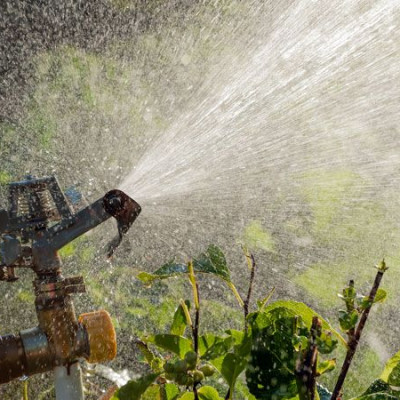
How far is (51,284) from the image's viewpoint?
0.91 metres

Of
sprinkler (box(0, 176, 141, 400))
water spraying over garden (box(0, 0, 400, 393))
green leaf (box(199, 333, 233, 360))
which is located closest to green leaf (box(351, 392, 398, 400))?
green leaf (box(199, 333, 233, 360))

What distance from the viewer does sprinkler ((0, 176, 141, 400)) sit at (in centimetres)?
86

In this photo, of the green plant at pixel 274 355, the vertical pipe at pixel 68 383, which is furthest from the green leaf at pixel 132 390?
the vertical pipe at pixel 68 383

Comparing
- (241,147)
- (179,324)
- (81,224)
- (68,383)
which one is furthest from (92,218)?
(241,147)

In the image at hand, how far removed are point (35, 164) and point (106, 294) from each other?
2.63ft

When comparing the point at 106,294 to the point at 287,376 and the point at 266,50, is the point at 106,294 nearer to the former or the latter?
the point at 287,376

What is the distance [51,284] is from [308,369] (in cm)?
63

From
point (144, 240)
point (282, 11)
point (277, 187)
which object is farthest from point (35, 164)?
point (282, 11)

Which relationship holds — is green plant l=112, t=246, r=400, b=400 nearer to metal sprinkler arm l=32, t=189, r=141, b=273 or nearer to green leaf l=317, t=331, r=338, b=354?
green leaf l=317, t=331, r=338, b=354

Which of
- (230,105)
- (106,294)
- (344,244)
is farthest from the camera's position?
(230,105)

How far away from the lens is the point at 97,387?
4.09 feet

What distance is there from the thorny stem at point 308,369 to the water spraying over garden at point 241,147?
1.00 metres

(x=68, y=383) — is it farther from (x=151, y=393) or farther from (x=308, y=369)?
(x=308, y=369)

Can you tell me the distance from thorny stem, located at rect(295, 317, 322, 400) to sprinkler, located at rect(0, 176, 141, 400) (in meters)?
0.55
